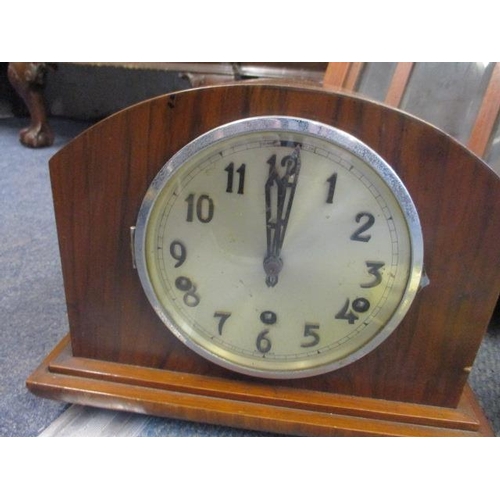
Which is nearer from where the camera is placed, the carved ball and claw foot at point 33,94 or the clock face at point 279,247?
the clock face at point 279,247

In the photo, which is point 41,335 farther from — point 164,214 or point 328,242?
point 328,242

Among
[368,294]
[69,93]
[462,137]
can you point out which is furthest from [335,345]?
[69,93]

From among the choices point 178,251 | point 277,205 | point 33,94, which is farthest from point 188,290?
point 33,94

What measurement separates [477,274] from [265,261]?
0.24 m

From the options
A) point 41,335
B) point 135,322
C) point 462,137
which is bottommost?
point 41,335

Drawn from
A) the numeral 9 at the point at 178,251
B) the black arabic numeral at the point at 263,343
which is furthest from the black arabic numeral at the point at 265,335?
the numeral 9 at the point at 178,251

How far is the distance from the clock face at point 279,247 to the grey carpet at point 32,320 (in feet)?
0.51

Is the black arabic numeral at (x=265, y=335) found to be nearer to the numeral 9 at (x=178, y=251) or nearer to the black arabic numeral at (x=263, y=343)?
the black arabic numeral at (x=263, y=343)

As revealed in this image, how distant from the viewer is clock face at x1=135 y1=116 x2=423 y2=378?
544mm

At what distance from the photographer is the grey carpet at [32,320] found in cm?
69

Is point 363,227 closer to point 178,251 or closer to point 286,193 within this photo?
point 286,193

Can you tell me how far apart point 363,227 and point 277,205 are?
3.9 inches

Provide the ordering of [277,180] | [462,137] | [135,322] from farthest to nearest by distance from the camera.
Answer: [462,137] < [135,322] < [277,180]

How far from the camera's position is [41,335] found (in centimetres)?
85
